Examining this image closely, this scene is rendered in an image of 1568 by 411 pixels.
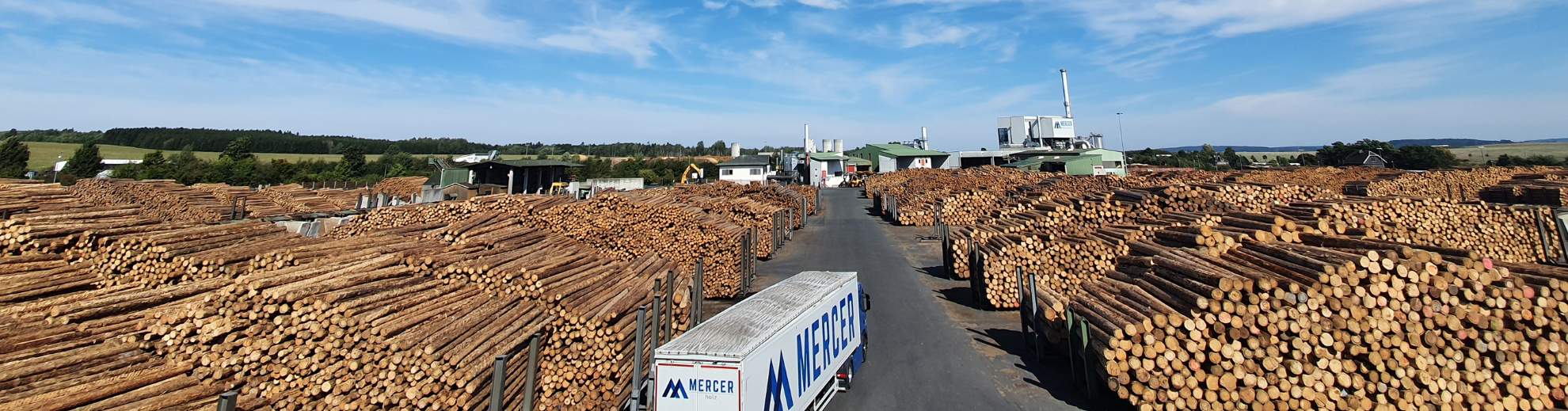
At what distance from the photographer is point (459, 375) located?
755 centimetres

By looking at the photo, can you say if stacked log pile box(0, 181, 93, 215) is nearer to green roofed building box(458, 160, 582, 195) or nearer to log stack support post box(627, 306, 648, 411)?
log stack support post box(627, 306, 648, 411)

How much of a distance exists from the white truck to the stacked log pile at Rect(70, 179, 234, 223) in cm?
2410

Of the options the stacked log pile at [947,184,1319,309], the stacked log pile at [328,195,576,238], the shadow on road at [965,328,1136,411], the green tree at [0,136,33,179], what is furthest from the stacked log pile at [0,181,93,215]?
the green tree at [0,136,33,179]

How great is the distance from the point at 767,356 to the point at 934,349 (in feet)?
20.1

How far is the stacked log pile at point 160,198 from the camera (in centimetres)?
2211

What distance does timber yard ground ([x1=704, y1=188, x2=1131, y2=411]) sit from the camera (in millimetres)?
9930

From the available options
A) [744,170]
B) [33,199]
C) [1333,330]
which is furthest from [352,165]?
[1333,330]

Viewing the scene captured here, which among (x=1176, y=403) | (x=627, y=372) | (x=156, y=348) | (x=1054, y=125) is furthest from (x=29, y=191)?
(x=1054, y=125)

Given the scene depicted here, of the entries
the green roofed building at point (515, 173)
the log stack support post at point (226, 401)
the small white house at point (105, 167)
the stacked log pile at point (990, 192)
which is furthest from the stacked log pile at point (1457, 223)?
the small white house at point (105, 167)

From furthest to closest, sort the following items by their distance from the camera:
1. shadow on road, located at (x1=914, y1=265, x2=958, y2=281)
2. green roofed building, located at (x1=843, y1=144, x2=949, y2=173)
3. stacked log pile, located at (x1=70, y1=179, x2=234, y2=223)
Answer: green roofed building, located at (x1=843, y1=144, x2=949, y2=173) < stacked log pile, located at (x1=70, y1=179, x2=234, y2=223) < shadow on road, located at (x1=914, y1=265, x2=958, y2=281)

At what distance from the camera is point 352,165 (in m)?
74.8

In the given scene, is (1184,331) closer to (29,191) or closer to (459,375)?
(459,375)

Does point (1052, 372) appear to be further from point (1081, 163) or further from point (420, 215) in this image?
point (1081, 163)

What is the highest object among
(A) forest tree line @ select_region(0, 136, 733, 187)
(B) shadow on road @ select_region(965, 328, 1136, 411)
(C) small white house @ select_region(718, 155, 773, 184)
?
(A) forest tree line @ select_region(0, 136, 733, 187)
